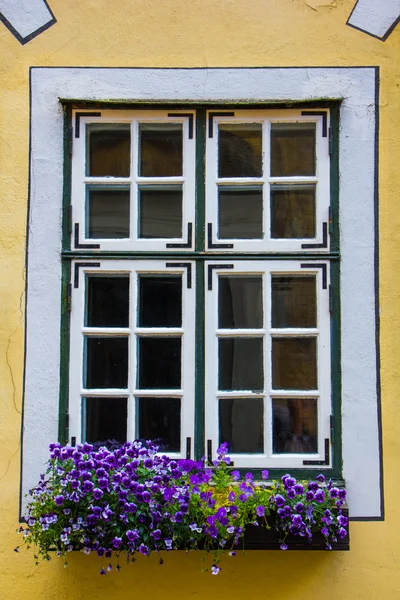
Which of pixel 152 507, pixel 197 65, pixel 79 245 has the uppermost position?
pixel 197 65

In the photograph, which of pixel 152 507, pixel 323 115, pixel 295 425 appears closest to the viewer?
pixel 152 507

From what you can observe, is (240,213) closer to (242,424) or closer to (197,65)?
(197,65)

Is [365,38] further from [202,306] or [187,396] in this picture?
[187,396]

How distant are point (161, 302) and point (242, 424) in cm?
74

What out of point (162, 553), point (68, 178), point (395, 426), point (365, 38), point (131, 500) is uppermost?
point (365, 38)

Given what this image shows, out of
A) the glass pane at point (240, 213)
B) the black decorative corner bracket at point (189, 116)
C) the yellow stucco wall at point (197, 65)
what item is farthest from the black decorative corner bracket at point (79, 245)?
the black decorative corner bracket at point (189, 116)

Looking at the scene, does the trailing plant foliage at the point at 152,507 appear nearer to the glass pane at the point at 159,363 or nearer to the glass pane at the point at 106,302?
the glass pane at the point at 159,363

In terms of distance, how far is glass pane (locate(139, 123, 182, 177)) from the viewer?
3912 mm

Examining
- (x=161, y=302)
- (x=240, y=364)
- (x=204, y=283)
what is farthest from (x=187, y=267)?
(x=240, y=364)

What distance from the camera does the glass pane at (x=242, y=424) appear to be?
3.74 metres

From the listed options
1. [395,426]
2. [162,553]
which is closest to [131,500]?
[162,553]

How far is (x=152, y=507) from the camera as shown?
335cm

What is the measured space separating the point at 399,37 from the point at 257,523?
255cm

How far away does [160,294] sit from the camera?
12.6 feet
